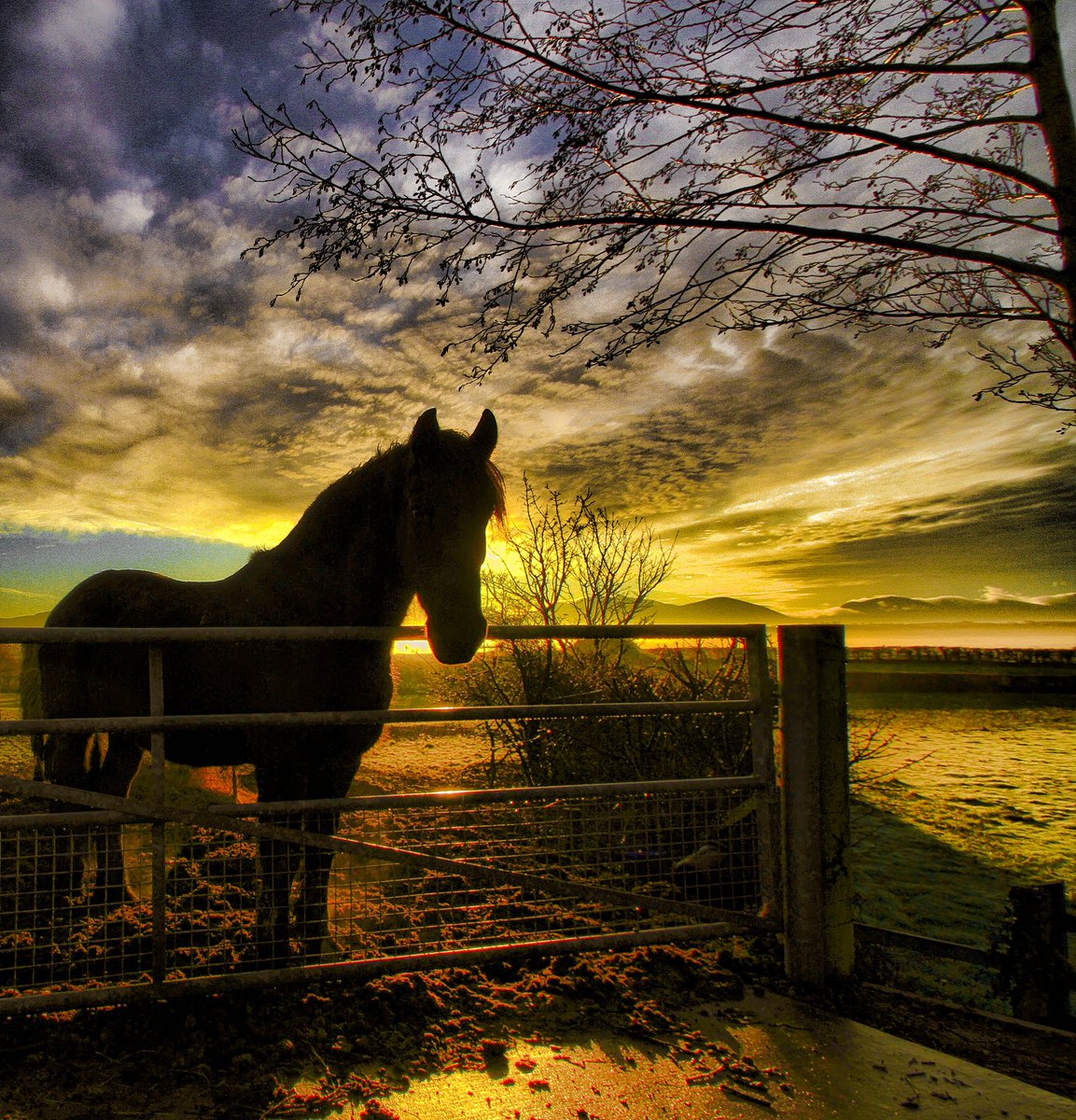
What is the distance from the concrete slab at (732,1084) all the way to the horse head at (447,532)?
132cm

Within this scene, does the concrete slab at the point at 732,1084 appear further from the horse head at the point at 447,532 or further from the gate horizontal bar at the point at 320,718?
the horse head at the point at 447,532

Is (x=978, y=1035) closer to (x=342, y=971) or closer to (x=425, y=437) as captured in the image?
(x=342, y=971)

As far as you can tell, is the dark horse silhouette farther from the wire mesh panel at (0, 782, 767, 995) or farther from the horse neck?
the wire mesh panel at (0, 782, 767, 995)

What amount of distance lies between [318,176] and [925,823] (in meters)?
9.09

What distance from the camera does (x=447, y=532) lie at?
254 centimetres

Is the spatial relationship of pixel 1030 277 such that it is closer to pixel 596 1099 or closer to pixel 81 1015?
pixel 596 1099

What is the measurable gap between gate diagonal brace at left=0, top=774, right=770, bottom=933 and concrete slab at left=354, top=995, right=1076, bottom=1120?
49cm

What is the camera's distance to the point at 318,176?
143 inches

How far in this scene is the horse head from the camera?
2.49m

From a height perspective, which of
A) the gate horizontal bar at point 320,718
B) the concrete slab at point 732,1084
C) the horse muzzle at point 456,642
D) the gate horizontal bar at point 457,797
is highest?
the horse muzzle at point 456,642

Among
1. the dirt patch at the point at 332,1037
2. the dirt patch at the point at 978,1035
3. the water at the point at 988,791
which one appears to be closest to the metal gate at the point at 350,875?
the dirt patch at the point at 332,1037

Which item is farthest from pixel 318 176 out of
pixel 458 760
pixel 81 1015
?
pixel 458 760

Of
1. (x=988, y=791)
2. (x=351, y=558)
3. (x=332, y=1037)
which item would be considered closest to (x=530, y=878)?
(x=332, y=1037)

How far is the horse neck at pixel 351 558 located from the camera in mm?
2822
